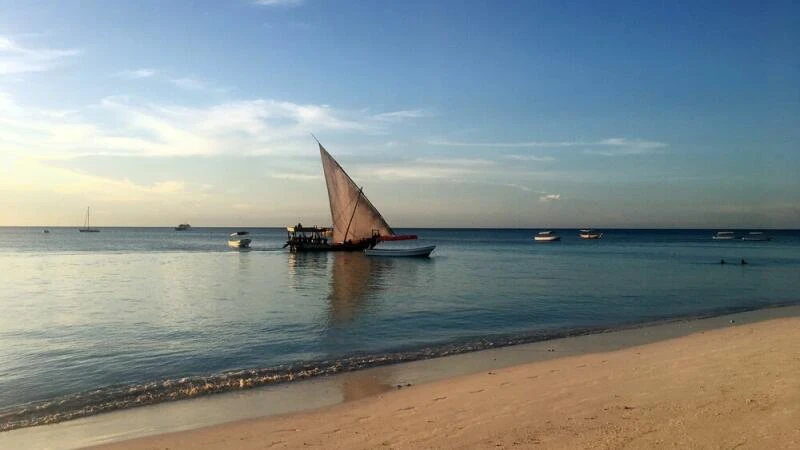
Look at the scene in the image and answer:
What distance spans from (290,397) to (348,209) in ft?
181

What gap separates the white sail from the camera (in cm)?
6294

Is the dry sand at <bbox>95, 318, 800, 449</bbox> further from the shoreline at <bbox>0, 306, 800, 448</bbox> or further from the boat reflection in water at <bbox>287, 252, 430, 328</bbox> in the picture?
the boat reflection in water at <bbox>287, 252, 430, 328</bbox>

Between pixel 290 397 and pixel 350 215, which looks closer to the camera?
pixel 290 397

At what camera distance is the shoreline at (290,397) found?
8367 mm

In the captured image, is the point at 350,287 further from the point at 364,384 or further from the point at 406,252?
the point at 406,252

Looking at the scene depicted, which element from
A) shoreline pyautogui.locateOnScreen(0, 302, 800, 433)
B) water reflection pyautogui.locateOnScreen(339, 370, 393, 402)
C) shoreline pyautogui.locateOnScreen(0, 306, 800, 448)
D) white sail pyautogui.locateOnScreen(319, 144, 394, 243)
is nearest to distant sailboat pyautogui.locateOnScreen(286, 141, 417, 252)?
white sail pyautogui.locateOnScreen(319, 144, 394, 243)

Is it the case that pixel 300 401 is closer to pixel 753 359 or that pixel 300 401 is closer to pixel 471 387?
pixel 471 387

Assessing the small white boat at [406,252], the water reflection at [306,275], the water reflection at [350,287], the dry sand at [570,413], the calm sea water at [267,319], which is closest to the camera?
the dry sand at [570,413]

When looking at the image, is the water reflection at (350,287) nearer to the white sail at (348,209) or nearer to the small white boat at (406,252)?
the small white boat at (406,252)

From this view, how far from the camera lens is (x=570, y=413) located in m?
7.69

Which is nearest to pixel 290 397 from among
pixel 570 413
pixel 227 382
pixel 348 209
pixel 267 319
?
pixel 227 382

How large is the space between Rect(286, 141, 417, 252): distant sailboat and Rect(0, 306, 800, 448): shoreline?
4886 centimetres

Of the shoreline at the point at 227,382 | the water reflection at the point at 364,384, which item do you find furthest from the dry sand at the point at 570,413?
the shoreline at the point at 227,382

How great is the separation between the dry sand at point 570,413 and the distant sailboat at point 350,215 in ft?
173
